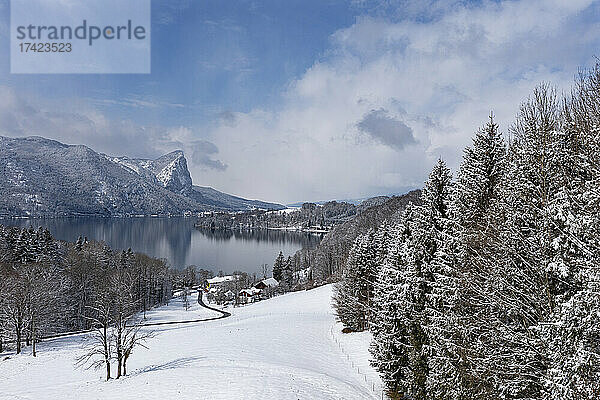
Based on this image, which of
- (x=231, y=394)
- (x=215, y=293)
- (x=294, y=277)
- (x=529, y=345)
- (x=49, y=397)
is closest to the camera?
(x=529, y=345)

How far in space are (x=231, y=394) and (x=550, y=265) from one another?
12.6 meters

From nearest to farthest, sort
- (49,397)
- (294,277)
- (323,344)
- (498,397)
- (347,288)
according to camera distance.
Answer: (498,397)
(49,397)
(323,344)
(347,288)
(294,277)

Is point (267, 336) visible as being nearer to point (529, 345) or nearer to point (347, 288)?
point (347, 288)

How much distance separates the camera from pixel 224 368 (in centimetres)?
1869

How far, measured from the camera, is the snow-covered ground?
15.7 meters

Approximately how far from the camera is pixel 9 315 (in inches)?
1193

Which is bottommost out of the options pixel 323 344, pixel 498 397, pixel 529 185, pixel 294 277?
pixel 294 277

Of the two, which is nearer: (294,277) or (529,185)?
(529,185)

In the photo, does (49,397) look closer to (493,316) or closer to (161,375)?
(161,375)

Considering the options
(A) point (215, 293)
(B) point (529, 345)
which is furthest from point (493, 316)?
(A) point (215, 293)

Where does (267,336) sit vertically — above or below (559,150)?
below

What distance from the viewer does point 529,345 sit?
7484 millimetres

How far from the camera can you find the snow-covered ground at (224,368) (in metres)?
15.7

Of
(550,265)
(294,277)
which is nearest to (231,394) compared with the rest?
(550,265)
